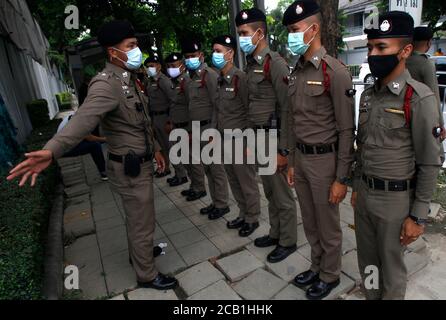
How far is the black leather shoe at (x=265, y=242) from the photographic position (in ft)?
11.0

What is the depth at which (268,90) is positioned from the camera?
3020 mm

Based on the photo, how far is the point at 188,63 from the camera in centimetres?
424

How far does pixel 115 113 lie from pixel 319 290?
2.21m

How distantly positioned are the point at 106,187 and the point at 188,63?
2.97 m

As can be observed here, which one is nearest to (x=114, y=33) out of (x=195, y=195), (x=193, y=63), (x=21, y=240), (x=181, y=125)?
(x=193, y=63)

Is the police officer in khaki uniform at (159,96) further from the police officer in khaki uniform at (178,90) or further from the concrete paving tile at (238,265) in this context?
the concrete paving tile at (238,265)

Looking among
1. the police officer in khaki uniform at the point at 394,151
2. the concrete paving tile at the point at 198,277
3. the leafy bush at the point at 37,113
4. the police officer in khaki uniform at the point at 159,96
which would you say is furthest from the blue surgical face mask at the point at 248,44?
the leafy bush at the point at 37,113

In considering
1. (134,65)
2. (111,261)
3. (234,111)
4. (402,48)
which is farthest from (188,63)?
(402,48)

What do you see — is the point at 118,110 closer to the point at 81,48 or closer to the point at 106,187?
the point at 106,187

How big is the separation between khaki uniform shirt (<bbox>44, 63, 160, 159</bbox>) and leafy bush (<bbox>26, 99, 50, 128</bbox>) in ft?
27.8

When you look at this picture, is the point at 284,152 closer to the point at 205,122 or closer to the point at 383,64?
the point at 383,64

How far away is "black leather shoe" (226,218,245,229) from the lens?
151 inches

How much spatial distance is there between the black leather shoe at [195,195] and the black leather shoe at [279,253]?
1.94 metres

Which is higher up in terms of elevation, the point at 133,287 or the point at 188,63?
the point at 188,63
